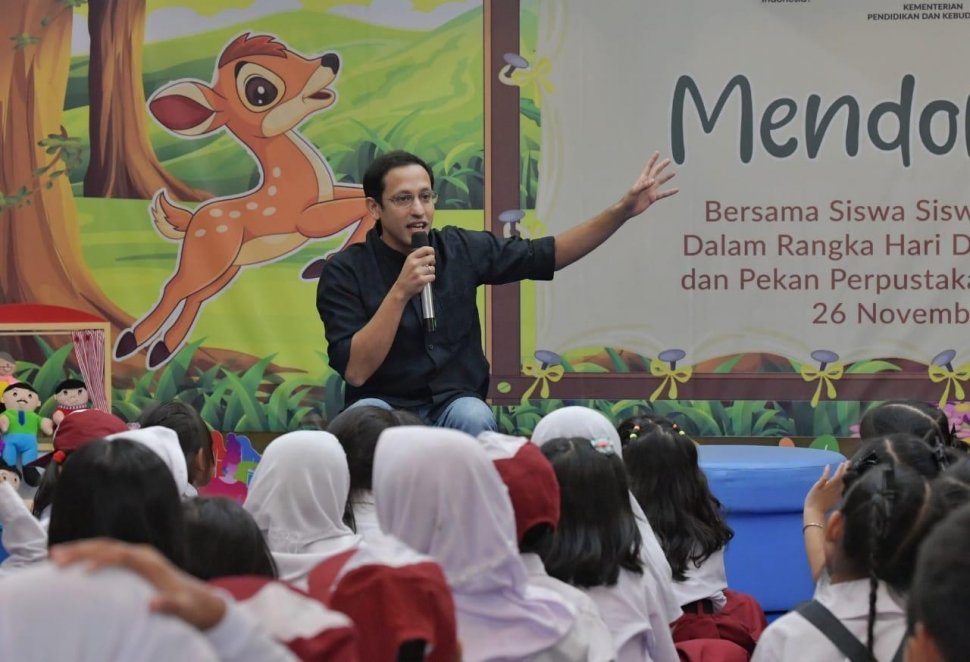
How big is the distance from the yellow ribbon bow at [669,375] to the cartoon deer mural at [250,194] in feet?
3.99

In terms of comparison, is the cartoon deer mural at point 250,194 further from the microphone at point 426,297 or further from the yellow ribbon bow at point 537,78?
the microphone at point 426,297

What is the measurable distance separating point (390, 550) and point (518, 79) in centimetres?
367

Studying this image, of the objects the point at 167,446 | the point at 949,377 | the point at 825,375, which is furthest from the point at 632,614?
the point at 949,377

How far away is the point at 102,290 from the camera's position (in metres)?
5.11

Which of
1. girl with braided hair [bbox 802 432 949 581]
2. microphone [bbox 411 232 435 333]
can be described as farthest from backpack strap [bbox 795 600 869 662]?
microphone [bbox 411 232 435 333]

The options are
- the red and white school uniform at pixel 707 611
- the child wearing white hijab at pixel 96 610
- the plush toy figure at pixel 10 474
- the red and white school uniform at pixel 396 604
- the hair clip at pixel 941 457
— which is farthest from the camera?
the plush toy figure at pixel 10 474

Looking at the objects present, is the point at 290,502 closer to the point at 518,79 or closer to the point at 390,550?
the point at 390,550

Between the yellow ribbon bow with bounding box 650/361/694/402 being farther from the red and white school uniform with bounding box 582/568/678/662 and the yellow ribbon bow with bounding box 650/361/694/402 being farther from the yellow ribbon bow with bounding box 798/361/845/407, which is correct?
the red and white school uniform with bounding box 582/568/678/662

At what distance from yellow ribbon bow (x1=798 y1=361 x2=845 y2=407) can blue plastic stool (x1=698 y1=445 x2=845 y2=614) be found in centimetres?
127

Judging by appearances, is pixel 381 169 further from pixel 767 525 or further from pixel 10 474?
pixel 10 474

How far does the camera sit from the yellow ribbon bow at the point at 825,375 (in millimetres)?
4926

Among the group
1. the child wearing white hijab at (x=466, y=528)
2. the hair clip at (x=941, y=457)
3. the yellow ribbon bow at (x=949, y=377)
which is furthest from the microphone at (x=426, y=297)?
the yellow ribbon bow at (x=949, y=377)

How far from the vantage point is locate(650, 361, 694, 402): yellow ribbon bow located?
4969 millimetres

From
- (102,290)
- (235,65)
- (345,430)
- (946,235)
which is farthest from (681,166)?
(345,430)
